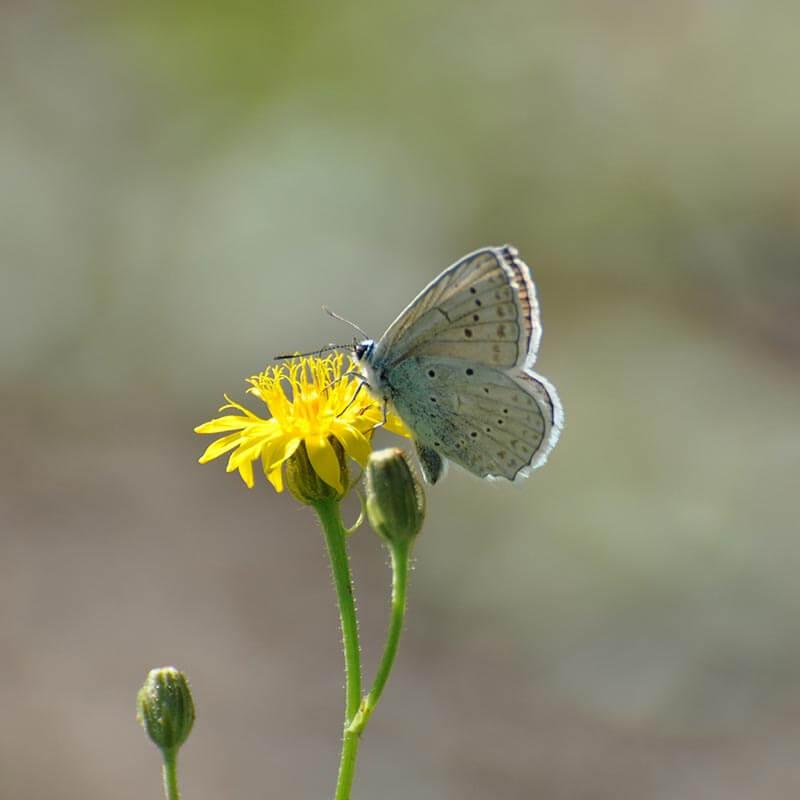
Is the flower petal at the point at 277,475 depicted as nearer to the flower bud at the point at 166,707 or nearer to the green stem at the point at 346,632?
the green stem at the point at 346,632

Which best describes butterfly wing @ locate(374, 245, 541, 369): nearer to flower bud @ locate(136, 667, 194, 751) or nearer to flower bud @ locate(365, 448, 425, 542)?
flower bud @ locate(365, 448, 425, 542)

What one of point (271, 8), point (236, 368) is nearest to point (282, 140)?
point (271, 8)

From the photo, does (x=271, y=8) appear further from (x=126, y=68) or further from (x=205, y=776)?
(x=205, y=776)

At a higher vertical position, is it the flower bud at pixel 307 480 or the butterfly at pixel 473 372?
the butterfly at pixel 473 372

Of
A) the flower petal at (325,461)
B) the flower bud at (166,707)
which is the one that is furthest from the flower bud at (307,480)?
the flower bud at (166,707)

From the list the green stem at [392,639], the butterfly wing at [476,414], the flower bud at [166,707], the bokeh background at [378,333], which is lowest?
the flower bud at [166,707]

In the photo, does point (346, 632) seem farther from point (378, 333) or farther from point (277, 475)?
point (378, 333)
